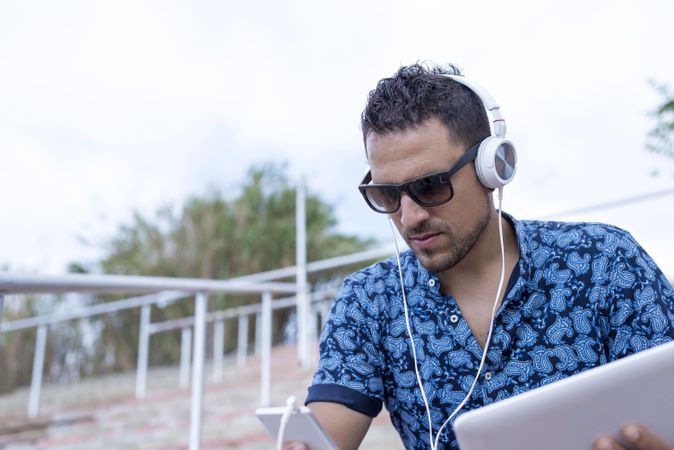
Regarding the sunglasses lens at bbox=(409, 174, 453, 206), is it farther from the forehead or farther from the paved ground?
the paved ground

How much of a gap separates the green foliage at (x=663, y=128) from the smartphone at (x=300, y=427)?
6023mm

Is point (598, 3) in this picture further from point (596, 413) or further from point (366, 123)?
point (596, 413)

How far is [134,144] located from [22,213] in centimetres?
265

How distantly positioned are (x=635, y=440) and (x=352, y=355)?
59cm

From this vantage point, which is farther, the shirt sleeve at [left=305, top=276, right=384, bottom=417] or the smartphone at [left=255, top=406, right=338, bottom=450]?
the shirt sleeve at [left=305, top=276, right=384, bottom=417]

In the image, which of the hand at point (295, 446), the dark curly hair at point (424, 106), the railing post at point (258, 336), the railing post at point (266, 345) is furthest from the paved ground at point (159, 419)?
the hand at point (295, 446)

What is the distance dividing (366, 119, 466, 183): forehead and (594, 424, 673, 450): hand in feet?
1.95

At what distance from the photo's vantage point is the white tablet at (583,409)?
665 millimetres

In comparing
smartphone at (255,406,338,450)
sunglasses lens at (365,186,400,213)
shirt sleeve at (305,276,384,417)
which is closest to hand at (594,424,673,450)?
smartphone at (255,406,338,450)

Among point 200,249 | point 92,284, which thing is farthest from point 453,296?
point 200,249

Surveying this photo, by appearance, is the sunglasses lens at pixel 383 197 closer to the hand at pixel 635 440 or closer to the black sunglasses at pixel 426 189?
the black sunglasses at pixel 426 189

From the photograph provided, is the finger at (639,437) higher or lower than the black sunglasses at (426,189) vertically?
lower

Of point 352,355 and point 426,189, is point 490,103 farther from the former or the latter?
point 352,355

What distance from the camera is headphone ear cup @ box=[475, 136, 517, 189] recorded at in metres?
1.19
